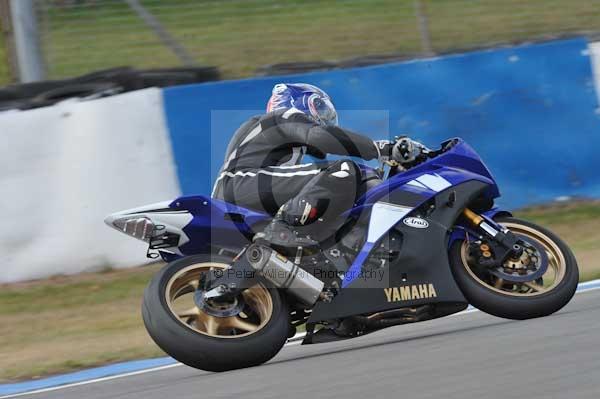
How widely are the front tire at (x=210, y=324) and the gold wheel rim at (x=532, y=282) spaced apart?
3.52 ft

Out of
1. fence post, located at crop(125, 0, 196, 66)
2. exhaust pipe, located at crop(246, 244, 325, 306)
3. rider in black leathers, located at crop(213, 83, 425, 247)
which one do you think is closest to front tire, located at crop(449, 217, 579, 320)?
rider in black leathers, located at crop(213, 83, 425, 247)

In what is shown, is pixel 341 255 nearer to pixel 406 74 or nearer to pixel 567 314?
pixel 567 314

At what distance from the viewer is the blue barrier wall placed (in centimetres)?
991

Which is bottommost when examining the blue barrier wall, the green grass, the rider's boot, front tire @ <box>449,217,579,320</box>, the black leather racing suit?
the green grass

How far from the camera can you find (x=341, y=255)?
230 inches

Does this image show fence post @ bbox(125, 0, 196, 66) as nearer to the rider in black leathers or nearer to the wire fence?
the wire fence

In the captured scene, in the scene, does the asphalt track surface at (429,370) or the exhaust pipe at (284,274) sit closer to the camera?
the asphalt track surface at (429,370)

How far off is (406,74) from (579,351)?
5.39 metres

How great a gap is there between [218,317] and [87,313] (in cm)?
335

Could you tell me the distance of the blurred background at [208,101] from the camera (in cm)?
909

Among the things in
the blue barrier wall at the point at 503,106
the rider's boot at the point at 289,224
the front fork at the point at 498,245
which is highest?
the rider's boot at the point at 289,224

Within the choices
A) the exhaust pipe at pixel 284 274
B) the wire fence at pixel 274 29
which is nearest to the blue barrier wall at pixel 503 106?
the wire fence at pixel 274 29

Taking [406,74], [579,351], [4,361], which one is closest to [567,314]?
[579,351]

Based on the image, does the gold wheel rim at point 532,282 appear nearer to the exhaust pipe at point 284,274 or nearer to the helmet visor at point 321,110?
the exhaust pipe at point 284,274
